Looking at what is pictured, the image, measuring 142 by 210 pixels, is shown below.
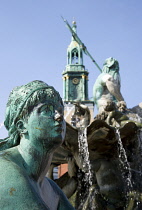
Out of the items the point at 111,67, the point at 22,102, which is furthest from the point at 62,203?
the point at 111,67

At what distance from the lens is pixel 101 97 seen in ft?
34.2

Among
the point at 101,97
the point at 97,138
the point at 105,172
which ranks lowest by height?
the point at 105,172

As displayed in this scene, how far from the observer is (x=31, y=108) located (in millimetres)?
1664

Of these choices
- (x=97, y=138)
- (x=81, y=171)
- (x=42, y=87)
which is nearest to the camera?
(x=42, y=87)

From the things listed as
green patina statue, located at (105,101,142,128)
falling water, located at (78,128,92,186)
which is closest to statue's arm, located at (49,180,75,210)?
falling water, located at (78,128,92,186)

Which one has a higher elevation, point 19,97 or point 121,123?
point 121,123

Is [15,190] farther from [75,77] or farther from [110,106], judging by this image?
[75,77]

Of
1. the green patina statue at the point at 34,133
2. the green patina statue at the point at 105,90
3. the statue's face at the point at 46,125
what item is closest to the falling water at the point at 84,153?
the green patina statue at the point at 105,90

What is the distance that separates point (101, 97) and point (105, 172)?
11.7ft

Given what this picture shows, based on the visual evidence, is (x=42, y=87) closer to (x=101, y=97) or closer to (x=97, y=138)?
(x=97, y=138)

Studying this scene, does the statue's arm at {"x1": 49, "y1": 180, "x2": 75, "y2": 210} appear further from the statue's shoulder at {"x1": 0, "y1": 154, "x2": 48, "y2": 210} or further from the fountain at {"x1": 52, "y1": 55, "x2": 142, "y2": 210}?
the fountain at {"x1": 52, "y1": 55, "x2": 142, "y2": 210}

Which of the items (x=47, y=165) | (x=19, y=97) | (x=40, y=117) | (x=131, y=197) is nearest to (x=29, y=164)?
(x=47, y=165)

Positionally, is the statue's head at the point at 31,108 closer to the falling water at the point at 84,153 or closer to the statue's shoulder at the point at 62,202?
the statue's shoulder at the point at 62,202

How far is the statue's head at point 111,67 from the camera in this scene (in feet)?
37.7
